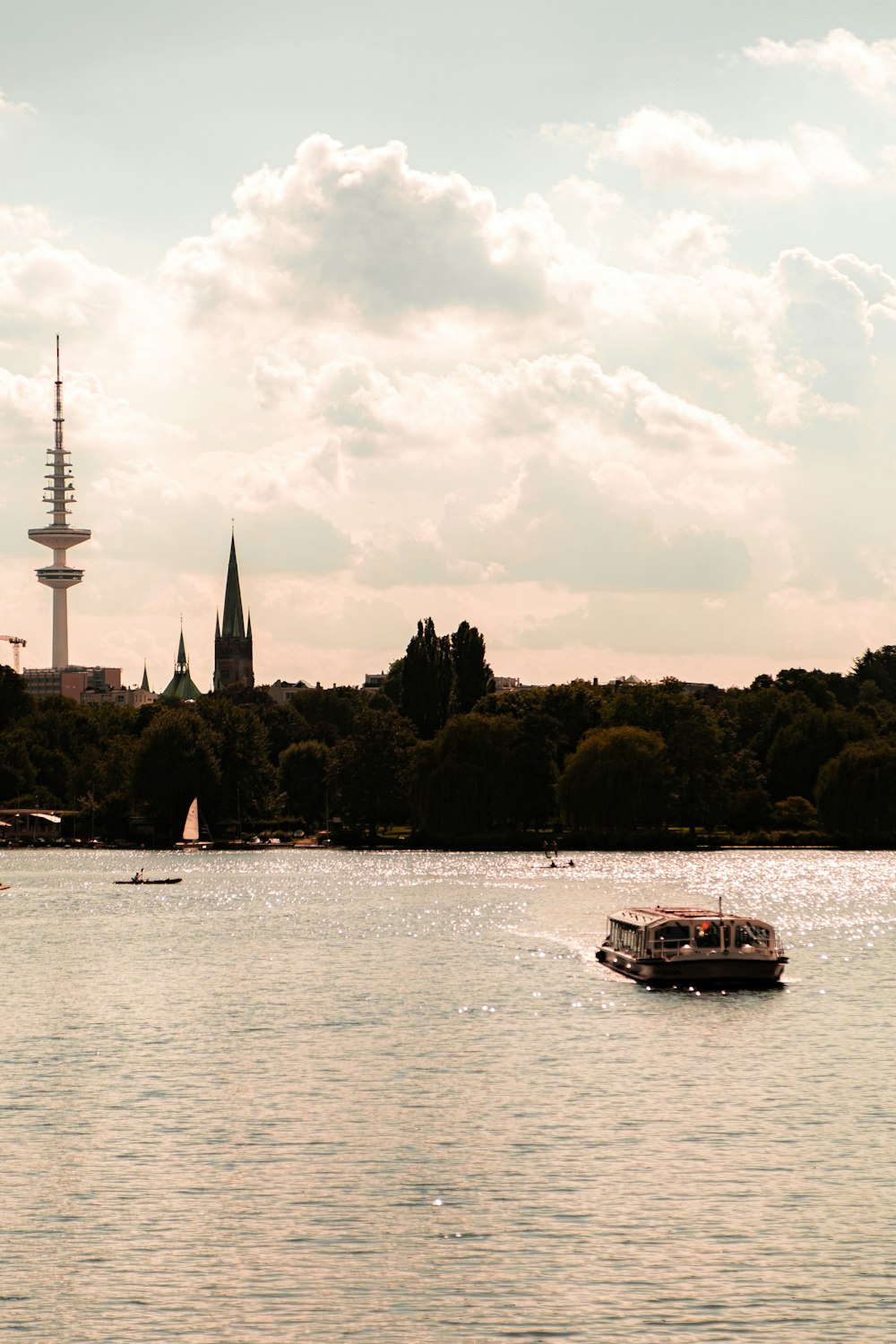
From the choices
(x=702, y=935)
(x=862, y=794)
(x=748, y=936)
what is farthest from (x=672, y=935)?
(x=862, y=794)

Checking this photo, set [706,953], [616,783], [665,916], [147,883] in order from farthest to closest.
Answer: [616,783]
[147,883]
[665,916]
[706,953]

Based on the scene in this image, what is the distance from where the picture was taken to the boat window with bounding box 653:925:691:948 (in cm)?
8194

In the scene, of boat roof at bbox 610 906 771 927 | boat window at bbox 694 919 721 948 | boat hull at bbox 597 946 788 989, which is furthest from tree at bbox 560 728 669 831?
boat hull at bbox 597 946 788 989

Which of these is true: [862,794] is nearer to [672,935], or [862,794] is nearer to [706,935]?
[706,935]

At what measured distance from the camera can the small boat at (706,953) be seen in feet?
263

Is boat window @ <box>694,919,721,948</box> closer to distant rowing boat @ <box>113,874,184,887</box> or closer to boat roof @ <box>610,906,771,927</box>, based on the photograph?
boat roof @ <box>610,906,771,927</box>

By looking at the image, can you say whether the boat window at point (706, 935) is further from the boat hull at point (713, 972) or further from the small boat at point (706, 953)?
the boat hull at point (713, 972)

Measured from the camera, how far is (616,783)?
187 metres

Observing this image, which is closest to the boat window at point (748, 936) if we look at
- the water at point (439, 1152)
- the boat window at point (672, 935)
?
the boat window at point (672, 935)

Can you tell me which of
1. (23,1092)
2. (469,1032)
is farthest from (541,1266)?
(469,1032)

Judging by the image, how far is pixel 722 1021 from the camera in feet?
227

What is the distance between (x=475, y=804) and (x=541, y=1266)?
507 feet

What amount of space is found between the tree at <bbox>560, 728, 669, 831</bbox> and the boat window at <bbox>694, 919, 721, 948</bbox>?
104105mm

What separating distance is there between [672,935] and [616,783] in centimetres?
10445
